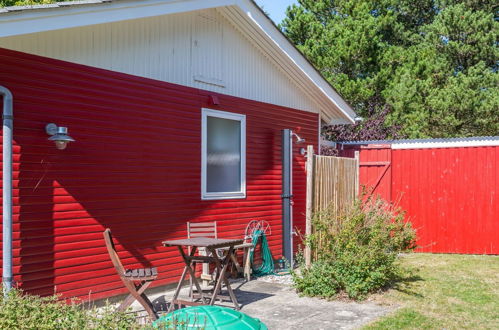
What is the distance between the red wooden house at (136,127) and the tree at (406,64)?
8.26 m

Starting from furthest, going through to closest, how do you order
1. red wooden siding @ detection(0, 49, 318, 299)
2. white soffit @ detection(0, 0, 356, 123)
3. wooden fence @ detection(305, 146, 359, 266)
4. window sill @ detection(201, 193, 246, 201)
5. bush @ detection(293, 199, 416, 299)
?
1. wooden fence @ detection(305, 146, 359, 266)
2. window sill @ detection(201, 193, 246, 201)
3. bush @ detection(293, 199, 416, 299)
4. red wooden siding @ detection(0, 49, 318, 299)
5. white soffit @ detection(0, 0, 356, 123)

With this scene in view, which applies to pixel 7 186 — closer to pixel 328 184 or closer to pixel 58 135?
pixel 58 135

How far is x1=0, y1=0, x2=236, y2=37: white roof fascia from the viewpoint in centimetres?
493

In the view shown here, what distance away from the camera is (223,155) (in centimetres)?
805

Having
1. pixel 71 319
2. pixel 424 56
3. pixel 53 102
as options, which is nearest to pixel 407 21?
pixel 424 56

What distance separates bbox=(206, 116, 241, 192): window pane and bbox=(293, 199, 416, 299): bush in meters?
1.48

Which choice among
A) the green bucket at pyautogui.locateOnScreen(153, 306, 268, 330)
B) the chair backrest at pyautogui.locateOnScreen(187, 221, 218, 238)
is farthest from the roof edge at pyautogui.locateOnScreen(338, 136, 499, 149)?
the green bucket at pyautogui.locateOnScreen(153, 306, 268, 330)

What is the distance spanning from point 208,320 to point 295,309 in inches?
101

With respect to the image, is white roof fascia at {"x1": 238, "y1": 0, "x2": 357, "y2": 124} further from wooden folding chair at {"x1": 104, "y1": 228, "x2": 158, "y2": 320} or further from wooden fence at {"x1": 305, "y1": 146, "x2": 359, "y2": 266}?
wooden folding chair at {"x1": 104, "y1": 228, "x2": 158, "y2": 320}

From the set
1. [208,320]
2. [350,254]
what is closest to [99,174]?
[208,320]

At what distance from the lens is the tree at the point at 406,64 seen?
1572 cm

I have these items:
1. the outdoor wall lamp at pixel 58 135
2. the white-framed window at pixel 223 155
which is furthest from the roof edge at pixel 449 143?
the outdoor wall lamp at pixel 58 135

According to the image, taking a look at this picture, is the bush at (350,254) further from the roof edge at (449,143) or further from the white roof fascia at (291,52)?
the roof edge at (449,143)

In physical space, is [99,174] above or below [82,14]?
below
